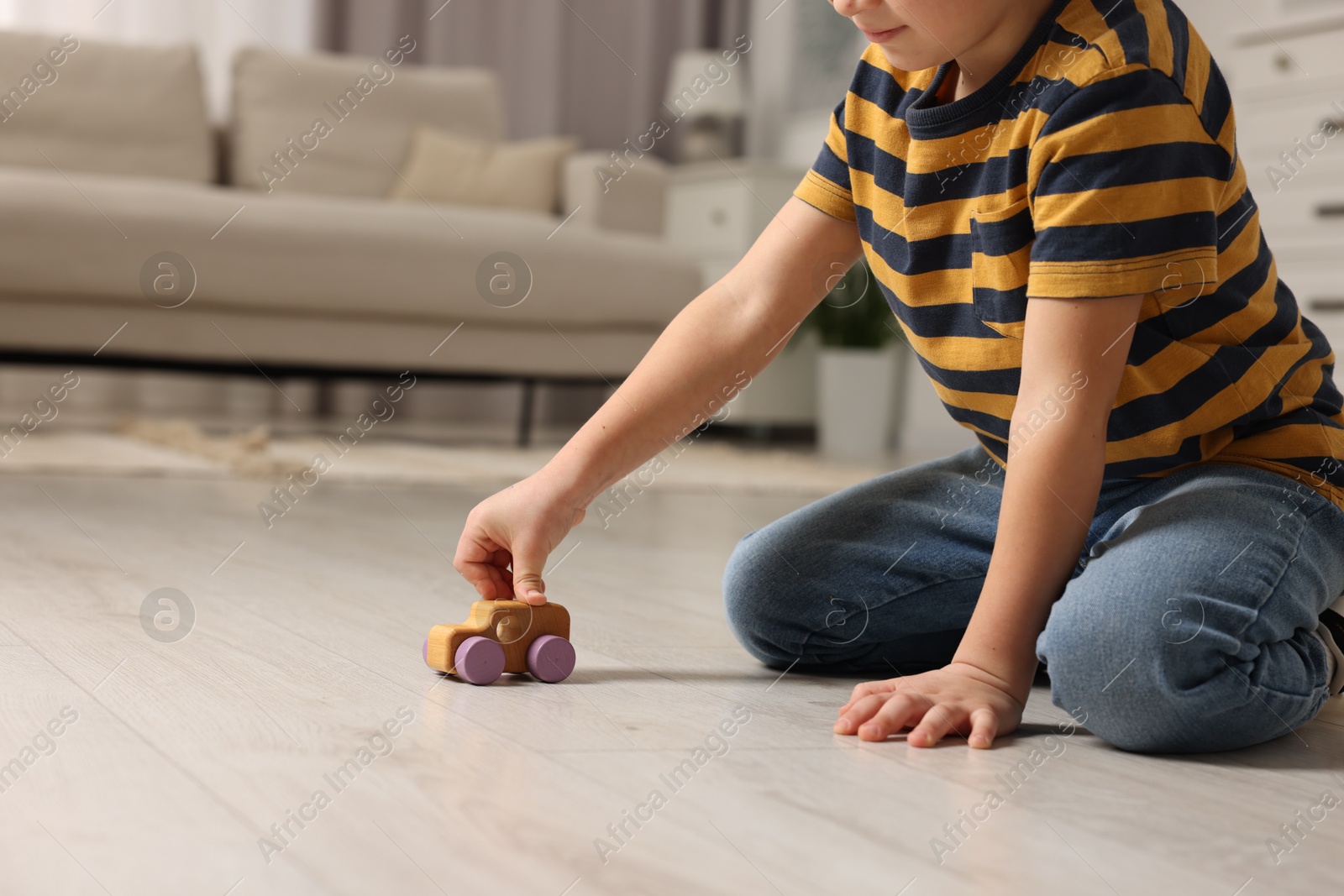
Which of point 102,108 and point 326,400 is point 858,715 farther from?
point 326,400

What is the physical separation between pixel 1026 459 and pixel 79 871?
1.65ft

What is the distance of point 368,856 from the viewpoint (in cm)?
55

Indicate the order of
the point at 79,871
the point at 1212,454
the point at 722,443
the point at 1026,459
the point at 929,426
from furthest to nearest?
1. the point at 929,426
2. the point at 722,443
3. the point at 1212,454
4. the point at 1026,459
5. the point at 79,871

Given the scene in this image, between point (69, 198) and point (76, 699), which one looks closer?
point (76, 699)

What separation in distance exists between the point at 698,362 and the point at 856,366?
2.72m

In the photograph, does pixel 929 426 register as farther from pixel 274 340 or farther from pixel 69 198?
pixel 69 198

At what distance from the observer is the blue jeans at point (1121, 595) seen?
0.76 meters

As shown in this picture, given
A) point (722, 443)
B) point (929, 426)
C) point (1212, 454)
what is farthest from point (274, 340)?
point (1212, 454)

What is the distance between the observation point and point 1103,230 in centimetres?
74
